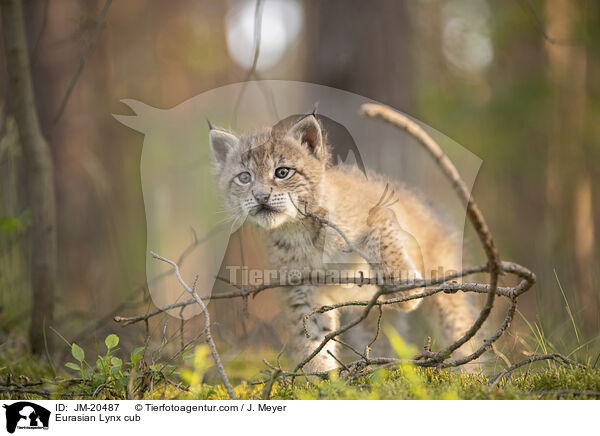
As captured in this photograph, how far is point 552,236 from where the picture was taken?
262 cm

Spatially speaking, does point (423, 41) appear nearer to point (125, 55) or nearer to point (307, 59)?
point (307, 59)

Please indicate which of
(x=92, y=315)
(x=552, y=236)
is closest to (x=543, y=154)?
(x=552, y=236)

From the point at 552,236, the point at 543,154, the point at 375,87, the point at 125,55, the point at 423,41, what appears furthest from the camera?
the point at 125,55

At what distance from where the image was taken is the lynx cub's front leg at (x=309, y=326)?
163 cm

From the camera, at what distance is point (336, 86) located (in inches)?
80.1

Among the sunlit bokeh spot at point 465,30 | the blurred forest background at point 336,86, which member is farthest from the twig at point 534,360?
the sunlit bokeh spot at point 465,30

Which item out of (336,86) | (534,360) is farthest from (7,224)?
(534,360)

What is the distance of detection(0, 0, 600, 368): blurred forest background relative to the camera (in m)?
2.02

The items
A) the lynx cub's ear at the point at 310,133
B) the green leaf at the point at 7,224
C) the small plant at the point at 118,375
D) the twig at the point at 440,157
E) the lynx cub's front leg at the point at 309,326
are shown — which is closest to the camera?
the twig at the point at 440,157

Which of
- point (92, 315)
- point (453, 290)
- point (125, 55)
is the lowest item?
point (92, 315)
